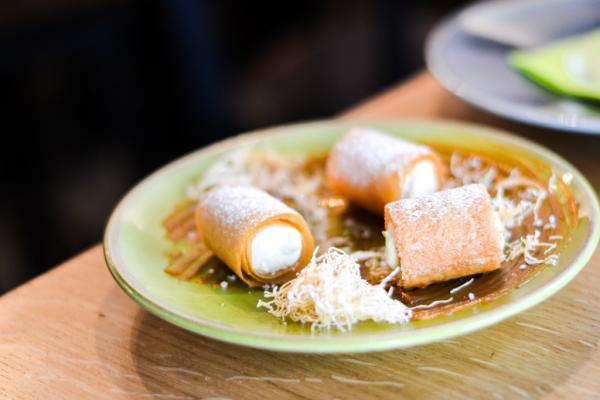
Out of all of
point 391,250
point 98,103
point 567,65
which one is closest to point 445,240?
point 391,250

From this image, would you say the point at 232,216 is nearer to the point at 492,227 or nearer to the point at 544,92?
the point at 492,227

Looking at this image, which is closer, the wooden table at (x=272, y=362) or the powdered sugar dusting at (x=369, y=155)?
the wooden table at (x=272, y=362)

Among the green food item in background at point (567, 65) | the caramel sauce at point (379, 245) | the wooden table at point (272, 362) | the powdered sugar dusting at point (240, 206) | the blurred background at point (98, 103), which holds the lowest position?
the blurred background at point (98, 103)

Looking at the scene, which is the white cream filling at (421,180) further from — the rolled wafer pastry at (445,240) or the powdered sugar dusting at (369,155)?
the rolled wafer pastry at (445,240)

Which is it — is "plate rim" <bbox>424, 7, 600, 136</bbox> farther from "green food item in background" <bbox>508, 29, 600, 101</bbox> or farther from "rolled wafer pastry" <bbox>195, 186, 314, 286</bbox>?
"rolled wafer pastry" <bbox>195, 186, 314, 286</bbox>

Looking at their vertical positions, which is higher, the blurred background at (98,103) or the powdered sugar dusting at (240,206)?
the powdered sugar dusting at (240,206)

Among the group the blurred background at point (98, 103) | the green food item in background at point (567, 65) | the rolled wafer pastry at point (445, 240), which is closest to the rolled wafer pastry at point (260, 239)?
the rolled wafer pastry at point (445, 240)

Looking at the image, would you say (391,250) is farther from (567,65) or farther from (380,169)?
(567,65)
